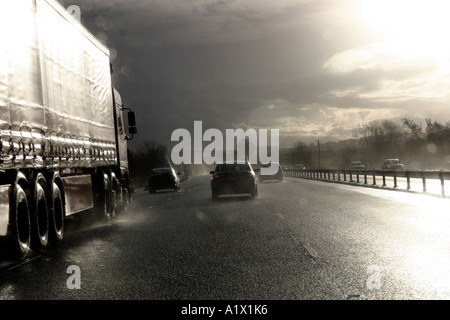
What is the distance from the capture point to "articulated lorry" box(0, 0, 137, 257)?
8.66 meters

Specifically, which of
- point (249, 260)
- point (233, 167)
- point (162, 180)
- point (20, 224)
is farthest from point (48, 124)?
point (162, 180)

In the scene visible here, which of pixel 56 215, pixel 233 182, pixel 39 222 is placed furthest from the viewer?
pixel 233 182

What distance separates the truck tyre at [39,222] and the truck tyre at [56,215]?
45 centimetres

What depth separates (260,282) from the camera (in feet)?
24.2

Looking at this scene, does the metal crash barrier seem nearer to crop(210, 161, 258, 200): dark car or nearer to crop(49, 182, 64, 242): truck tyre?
crop(210, 161, 258, 200): dark car

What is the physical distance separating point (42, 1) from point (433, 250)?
7914mm

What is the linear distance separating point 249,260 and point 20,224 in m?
3.59

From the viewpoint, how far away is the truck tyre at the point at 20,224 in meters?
8.66

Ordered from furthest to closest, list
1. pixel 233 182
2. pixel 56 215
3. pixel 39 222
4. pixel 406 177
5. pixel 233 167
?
pixel 406 177
pixel 233 167
pixel 233 182
pixel 56 215
pixel 39 222

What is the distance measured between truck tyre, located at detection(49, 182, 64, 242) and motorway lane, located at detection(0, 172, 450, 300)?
0.30m

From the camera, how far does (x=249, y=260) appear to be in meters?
9.18

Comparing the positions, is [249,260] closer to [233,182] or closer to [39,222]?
[39,222]
